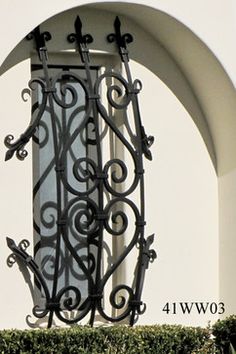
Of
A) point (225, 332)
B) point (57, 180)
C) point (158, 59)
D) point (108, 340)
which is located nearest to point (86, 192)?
point (57, 180)

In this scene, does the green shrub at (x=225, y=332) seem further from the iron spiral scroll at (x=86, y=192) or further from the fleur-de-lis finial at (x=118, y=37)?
the fleur-de-lis finial at (x=118, y=37)

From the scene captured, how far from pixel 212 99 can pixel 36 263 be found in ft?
6.21

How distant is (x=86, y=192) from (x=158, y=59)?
1.25m

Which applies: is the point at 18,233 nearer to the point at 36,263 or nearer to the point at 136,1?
the point at 36,263

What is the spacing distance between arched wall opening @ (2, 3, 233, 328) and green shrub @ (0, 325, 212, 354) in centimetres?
54

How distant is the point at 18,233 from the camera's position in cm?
914

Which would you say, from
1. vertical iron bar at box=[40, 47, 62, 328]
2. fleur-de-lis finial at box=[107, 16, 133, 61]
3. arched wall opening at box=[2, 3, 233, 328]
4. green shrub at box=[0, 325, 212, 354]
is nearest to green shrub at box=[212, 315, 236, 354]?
green shrub at box=[0, 325, 212, 354]

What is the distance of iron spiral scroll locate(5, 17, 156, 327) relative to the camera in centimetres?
923

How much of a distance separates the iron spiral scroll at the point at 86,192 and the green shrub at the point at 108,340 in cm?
36

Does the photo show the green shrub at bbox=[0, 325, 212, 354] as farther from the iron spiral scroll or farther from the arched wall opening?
the arched wall opening

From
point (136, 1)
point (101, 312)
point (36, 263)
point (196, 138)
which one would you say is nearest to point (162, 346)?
point (101, 312)

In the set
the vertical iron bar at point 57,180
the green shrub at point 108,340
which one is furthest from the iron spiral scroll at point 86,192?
the green shrub at point 108,340

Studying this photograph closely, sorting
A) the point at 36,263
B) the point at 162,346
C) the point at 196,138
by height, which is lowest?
the point at 162,346

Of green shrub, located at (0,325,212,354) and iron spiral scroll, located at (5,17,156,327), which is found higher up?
iron spiral scroll, located at (5,17,156,327)
